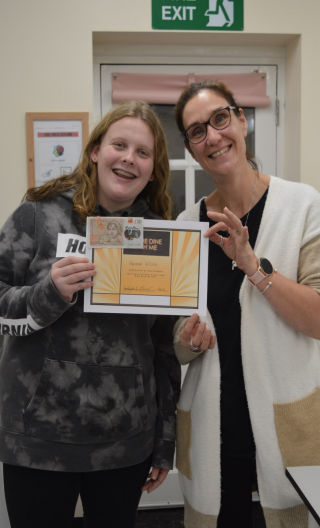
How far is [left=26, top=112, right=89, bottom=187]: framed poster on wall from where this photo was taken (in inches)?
92.0

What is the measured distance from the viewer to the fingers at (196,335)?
124 cm

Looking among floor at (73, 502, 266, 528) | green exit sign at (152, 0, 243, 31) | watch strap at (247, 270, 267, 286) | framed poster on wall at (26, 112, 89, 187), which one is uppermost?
green exit sign at (152, 0, 243, 31)

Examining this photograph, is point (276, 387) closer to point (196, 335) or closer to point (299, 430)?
point (299, 430)

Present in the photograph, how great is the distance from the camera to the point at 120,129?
125 cm

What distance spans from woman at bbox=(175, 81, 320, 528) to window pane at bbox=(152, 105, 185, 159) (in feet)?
4.04

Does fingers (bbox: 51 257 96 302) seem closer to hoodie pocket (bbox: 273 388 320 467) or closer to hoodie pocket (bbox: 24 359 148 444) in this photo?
hoodie pocket (bbox: 24 359 148 444)

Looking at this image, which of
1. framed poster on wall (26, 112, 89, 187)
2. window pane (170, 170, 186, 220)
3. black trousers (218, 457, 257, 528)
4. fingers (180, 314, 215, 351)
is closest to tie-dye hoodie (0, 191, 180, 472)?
fingers (180, 314, 215, 351)

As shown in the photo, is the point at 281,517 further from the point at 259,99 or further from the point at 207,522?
the point at 259,99

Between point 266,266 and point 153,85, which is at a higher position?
point 153,85

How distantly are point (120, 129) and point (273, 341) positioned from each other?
70 centimetres

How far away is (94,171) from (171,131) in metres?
1.47

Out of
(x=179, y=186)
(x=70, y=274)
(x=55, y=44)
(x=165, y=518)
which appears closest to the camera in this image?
(x=70, y=274)

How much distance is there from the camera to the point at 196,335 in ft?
4.08

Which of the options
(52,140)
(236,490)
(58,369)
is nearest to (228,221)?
(58,369)
